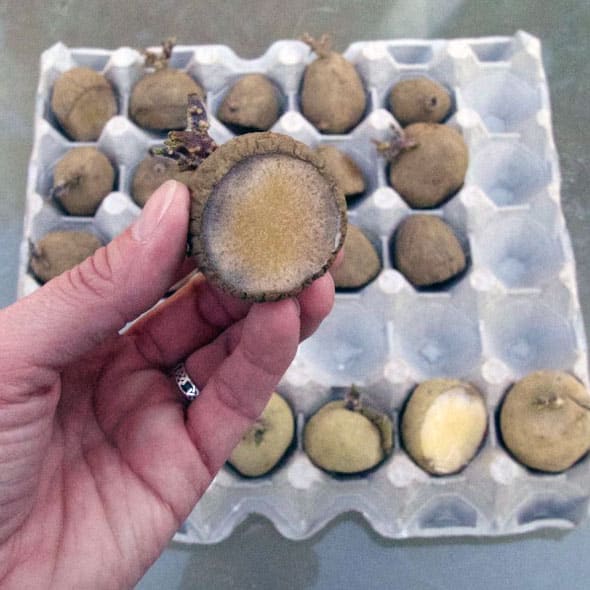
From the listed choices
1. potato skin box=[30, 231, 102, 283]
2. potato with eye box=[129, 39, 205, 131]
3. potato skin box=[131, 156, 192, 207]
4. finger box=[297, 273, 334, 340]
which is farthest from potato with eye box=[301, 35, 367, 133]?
finger box=[297, 273, 334, 340]

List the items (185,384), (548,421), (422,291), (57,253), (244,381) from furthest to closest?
(422,291)
(57,253)
(548,421)
(185,384)
(244,381)

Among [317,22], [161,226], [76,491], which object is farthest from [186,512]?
[317,22]

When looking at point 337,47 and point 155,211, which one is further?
point 337,47

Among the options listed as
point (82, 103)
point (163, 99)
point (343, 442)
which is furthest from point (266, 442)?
point (82, 103)

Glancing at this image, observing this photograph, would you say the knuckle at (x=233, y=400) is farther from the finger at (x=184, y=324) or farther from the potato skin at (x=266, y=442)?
the potato skin at (x=266, y=442)

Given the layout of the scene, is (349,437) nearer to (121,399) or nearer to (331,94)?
(121,399)

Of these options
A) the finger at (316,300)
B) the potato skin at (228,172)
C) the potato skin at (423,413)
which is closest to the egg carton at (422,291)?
the potato skin at (423,413)

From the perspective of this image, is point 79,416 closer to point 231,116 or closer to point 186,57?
point 231,116

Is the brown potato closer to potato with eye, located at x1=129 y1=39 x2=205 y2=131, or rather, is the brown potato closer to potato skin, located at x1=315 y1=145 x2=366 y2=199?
potato skin, located at x1=315 y1=145 x2=366 y2=199
